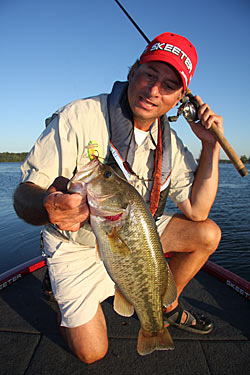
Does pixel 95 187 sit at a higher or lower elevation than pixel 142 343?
higher

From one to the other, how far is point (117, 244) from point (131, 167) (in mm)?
1433

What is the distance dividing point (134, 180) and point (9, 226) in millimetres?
9346

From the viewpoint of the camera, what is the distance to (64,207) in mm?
2045

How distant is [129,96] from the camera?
3.43 metres

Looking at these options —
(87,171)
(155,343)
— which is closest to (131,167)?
(87,171)

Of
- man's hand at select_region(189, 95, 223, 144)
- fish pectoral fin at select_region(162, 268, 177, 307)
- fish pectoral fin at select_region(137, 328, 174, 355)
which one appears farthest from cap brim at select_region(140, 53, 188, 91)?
fish pectoral fin at select_region(137, 328, 174, 355)

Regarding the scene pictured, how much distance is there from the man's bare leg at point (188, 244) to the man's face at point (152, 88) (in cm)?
176

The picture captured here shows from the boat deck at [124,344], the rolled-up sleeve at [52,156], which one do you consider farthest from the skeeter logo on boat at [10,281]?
the rolled-up sleeve at [52,156]

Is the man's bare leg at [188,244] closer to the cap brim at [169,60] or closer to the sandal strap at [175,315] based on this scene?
the sandal strap at [175,315]

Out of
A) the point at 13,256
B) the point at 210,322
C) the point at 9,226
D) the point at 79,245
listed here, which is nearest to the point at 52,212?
the point at 79,245

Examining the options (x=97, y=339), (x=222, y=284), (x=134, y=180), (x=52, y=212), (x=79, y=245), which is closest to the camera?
(x=52, y=212)

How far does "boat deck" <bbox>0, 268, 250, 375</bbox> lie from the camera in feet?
9.29

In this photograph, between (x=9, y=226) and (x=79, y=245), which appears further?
(x=9, y=226)

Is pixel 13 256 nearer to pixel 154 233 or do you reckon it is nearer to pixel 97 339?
pixel 97 339
